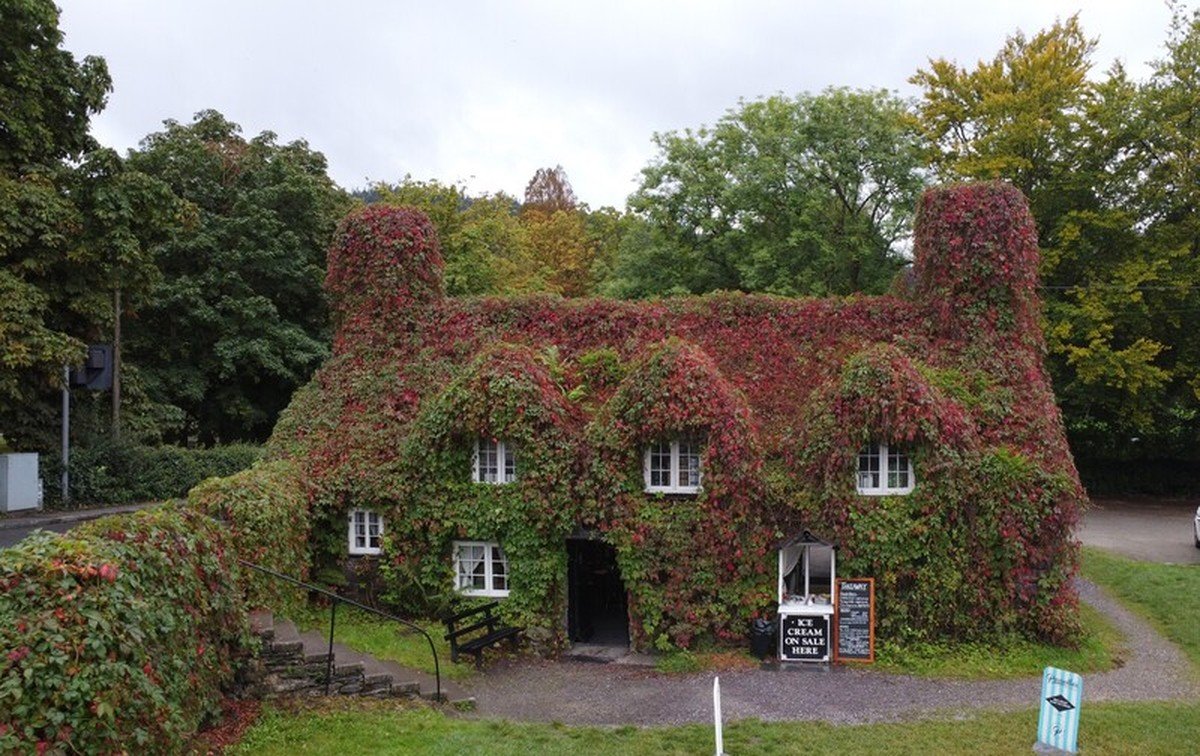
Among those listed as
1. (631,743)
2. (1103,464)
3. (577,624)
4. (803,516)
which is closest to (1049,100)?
(1103,464)

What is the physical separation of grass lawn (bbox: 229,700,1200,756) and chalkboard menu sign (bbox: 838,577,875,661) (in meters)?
3.02

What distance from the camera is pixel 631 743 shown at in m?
11.2

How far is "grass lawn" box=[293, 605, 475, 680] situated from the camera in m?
14.7

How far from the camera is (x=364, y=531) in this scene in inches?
697

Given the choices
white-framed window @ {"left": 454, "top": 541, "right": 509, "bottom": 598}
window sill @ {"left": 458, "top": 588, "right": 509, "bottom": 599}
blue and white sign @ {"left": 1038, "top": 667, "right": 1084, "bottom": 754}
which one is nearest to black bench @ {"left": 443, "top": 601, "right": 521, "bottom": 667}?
window sill @ {"left": 458, "top": 588, "right": 509, "bottom": 599}

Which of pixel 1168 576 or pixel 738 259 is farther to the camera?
pixel 738 259

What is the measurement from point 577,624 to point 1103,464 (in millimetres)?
27821

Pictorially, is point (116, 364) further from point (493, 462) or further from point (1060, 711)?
point (1060, 711)

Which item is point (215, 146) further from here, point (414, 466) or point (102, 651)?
point (102, 651)

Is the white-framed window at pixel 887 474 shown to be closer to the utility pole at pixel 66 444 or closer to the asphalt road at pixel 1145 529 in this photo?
the asphalt road at pixel 1145 529

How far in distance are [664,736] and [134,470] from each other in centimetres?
2429

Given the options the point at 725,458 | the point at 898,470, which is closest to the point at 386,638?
Result: the point at 725,458

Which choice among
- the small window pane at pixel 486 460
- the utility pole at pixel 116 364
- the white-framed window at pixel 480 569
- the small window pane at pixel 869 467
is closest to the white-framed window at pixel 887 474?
the small window pane at pixel 869 467

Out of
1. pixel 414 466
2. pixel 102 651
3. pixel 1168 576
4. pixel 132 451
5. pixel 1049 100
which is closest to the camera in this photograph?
pixel 102 651
